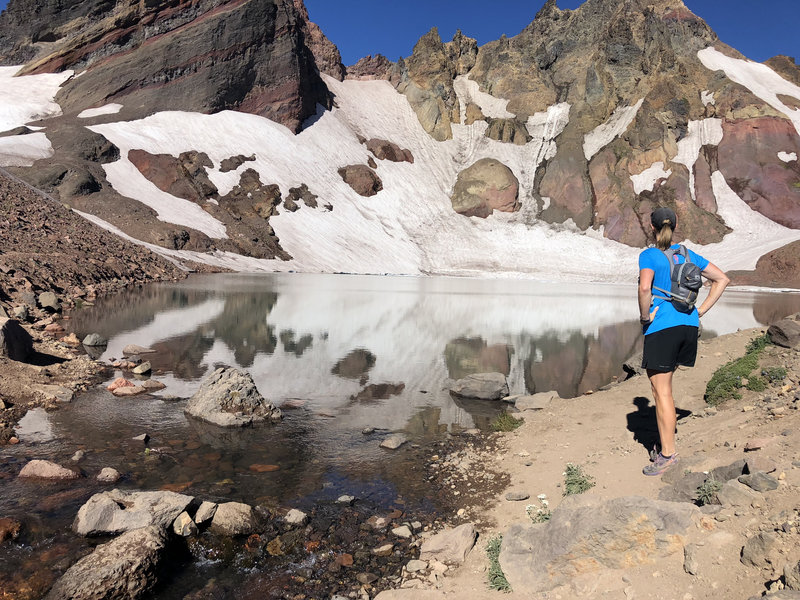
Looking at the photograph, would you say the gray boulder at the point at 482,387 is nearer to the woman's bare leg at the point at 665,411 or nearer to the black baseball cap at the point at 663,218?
the woman's bare leg at the point at 665,411

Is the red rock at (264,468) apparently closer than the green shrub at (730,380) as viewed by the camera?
Yes

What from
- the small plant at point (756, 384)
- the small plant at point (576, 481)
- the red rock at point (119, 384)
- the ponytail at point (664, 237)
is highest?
the ponytail at point (664, 237)

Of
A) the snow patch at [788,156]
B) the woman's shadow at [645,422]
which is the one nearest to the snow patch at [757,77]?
the snow patch at [788,156]

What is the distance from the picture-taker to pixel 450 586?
4.57 meters

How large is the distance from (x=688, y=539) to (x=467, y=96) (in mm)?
107773

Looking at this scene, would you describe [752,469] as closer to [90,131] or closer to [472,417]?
[472,417]

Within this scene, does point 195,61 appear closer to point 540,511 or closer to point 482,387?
point 482,387

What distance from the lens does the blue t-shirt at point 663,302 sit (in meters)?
5.75

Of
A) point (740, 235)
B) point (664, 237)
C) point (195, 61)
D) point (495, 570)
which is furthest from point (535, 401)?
point (195, 61)

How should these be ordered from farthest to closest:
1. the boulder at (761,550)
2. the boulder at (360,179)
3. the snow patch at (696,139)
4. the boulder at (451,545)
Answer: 1. the snow patch at (696,139)
2. the boulder at (360,179)
3. the boulder at (451,545)
4. the boulder at (761,550)

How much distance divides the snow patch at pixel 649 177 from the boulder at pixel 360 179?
3914cm

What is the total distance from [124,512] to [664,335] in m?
5.80

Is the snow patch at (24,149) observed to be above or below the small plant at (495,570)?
above

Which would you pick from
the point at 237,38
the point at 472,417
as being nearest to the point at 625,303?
the point at 472,417
